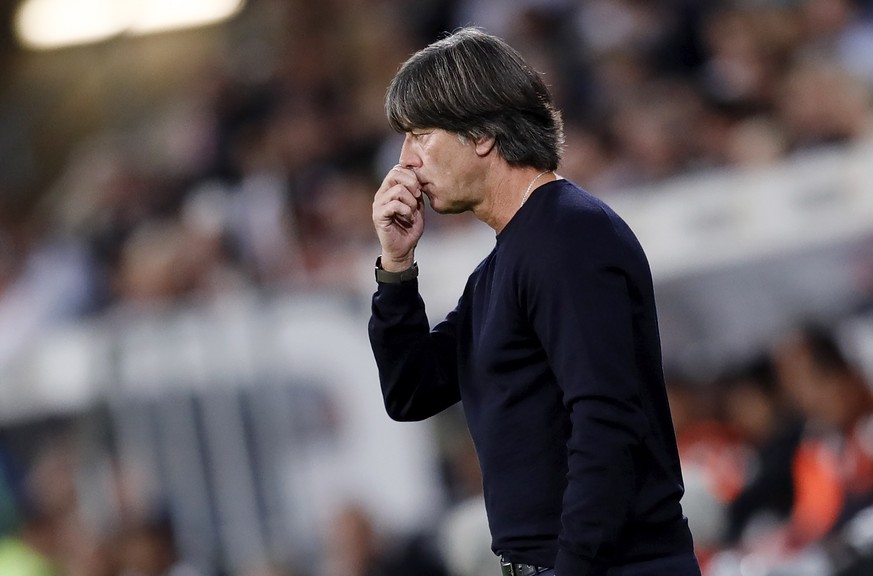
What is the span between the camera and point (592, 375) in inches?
45.8

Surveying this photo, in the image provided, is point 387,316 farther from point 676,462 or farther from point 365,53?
point 365,53

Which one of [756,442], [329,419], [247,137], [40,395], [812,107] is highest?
[247,137]

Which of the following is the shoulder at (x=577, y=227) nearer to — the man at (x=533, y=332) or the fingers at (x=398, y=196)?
the man at (x=533, y=332)

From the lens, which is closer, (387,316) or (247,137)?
(387,316)

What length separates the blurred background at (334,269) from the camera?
3.44 metres

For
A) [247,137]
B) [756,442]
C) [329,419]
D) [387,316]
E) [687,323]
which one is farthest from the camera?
[247,137]

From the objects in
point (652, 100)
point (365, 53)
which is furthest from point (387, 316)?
point (365, 53)

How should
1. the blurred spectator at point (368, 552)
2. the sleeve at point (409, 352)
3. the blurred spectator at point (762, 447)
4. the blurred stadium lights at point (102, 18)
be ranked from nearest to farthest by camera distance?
the sleeve at point (409, 352) → the blurred spectator at point (762, 447) → the blurred spectator at point (368, 552) → the blurred stadium lights at point (102, 18)

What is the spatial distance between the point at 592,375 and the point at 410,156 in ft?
1.17

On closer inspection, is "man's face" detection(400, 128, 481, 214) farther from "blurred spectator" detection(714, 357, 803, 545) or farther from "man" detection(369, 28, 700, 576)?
"blurred spectator" detection(714, 357, 803, 545)

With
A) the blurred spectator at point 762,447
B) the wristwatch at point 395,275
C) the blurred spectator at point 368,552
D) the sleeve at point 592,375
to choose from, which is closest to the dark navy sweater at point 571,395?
the sleeve at point 592,375

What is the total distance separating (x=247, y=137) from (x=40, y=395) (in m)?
1.22

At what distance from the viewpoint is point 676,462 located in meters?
1.25

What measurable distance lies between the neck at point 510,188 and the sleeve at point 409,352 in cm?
16
